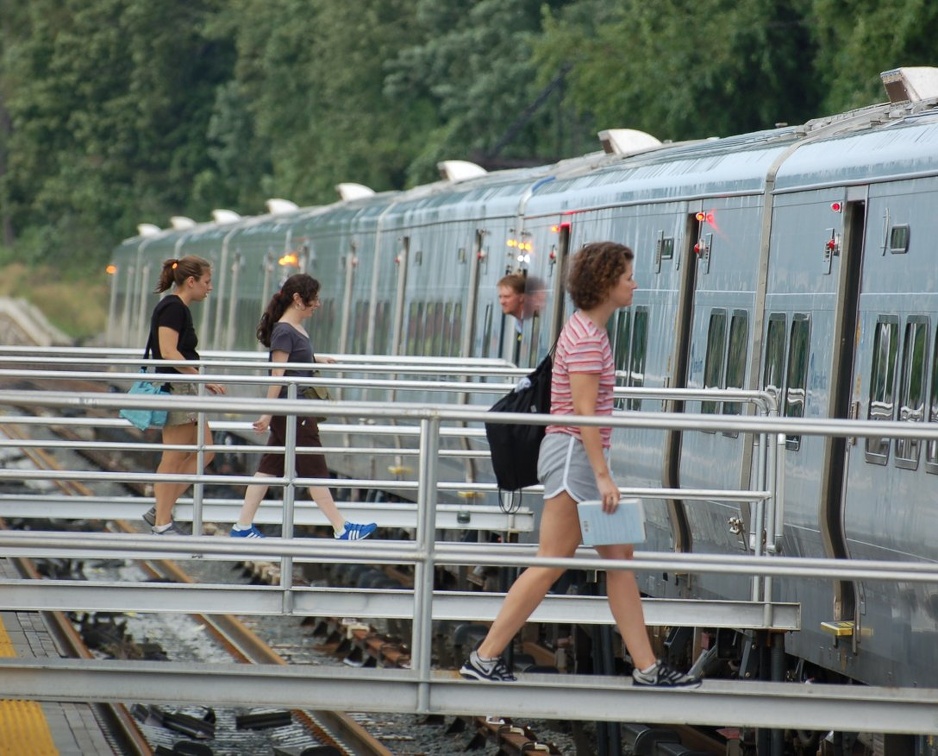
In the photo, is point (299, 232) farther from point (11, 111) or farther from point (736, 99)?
point (11, 111)

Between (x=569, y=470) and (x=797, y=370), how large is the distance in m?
2.93

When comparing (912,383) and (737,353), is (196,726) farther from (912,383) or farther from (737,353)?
(912,383)

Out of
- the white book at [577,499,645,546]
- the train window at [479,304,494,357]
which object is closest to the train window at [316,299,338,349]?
the train window at [479,304,494,357]

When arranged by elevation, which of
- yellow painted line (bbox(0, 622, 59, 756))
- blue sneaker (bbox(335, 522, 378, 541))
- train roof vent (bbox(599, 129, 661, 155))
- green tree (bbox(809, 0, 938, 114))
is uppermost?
green tree (bbox(809, 0, 938, 114))

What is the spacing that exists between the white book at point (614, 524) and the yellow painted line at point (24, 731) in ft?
11.5

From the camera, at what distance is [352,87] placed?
59594 mm

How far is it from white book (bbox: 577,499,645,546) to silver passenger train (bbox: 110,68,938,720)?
1752 mm

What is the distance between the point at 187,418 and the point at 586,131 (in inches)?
1365

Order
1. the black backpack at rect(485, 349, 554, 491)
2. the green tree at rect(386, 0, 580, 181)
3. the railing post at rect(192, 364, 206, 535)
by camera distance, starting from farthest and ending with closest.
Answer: the green tree at rect(386, 0, 580, 181), the railing post at rect(192, 364, 206, 535), the black backpack at rect(485, 349, 554, 491)

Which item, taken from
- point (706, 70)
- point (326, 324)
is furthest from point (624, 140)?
point (706, 70)

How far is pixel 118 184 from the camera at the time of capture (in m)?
78.1

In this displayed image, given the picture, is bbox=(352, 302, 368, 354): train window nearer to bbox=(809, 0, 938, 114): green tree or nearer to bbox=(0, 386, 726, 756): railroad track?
bbox=(0, 386, 726, 756): railroad track

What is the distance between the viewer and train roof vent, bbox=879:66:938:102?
1110 cm

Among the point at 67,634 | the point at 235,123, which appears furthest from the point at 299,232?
the point at 235,123
